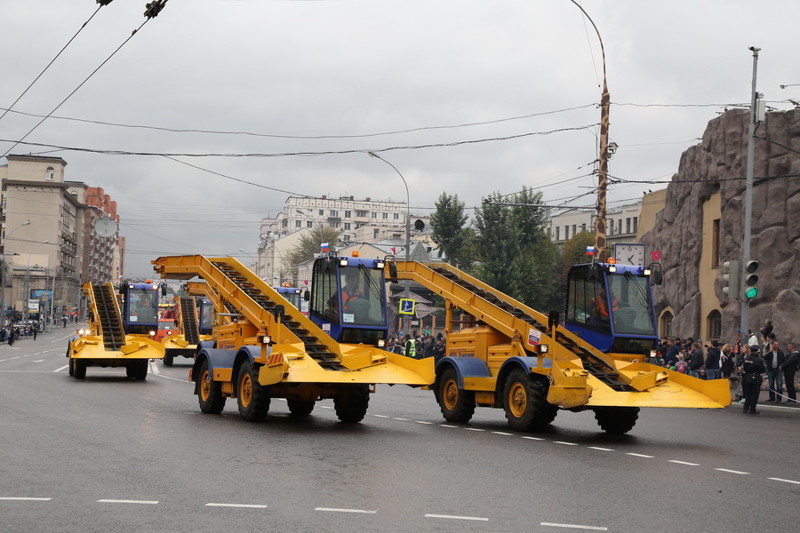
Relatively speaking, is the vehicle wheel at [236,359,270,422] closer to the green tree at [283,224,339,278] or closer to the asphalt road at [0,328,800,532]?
the asphalt road at [0,328,800,532]

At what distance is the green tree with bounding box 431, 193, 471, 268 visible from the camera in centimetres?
8056

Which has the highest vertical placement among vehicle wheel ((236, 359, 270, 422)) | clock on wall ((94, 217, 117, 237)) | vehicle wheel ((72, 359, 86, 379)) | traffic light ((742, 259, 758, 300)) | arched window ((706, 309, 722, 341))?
clock on wall ((94, 217, 117, 237))

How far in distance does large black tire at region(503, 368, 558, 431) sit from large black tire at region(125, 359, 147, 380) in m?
16.0

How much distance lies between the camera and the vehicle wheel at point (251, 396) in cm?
1789

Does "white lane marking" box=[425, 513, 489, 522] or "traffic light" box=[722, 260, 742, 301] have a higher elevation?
"traffic light" box=[722, 260, 742, 301]

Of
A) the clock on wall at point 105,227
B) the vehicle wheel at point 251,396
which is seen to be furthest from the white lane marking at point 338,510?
the clock on wall at point 105,227

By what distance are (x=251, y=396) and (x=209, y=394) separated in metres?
2.03

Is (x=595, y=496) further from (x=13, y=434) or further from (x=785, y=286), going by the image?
(x=785, y=286)

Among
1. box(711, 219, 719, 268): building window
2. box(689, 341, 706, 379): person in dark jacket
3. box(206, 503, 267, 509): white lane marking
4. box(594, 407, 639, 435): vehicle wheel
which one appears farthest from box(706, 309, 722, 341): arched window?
box(206, 503, 267, 509): white lane marking

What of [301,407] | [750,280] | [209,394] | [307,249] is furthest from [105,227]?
[307,249]

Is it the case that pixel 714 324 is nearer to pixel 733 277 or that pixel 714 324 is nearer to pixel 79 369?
pixel 733 277

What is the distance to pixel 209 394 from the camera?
65.2ft

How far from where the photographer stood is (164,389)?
27.6 meters

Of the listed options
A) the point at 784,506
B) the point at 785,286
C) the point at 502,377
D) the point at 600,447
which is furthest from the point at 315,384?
the point at 785,286
